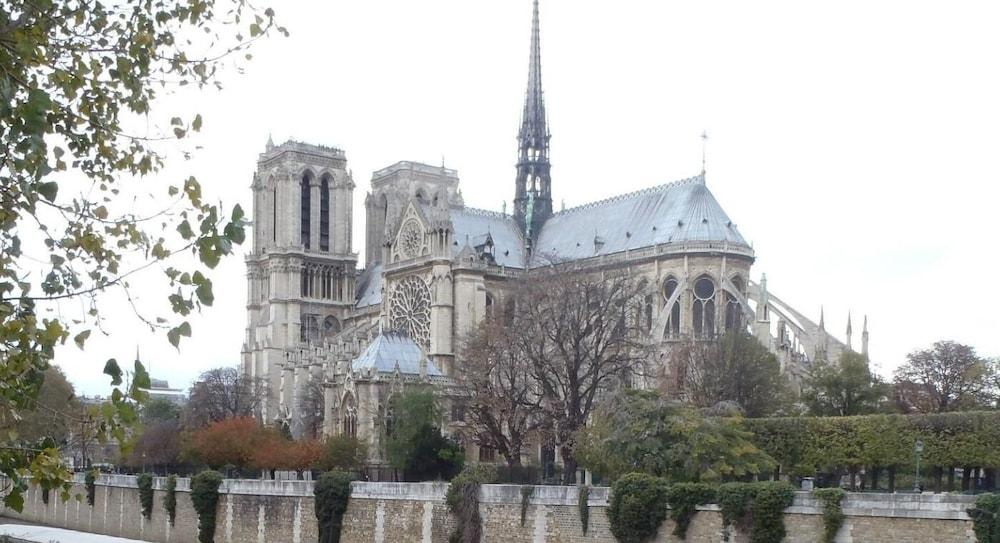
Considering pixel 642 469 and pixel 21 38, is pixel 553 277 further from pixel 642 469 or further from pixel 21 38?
pixel 21 38

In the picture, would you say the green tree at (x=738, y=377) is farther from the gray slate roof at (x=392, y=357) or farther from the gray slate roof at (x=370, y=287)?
the gray slate roof at (x=370, y=287)

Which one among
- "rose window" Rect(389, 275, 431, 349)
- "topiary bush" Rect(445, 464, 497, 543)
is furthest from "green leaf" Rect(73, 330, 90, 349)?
"rose window" Rect(389, 275, 431, 349)

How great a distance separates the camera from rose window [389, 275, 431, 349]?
3071 inches

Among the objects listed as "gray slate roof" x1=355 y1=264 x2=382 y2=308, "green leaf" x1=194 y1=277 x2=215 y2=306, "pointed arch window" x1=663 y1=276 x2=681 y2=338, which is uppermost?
"gray slate roof" x1=355 y1=264 x2=382 y2=308

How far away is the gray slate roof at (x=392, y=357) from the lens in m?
64.4

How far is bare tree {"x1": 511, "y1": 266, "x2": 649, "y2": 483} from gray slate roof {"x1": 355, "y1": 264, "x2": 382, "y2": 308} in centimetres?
3816

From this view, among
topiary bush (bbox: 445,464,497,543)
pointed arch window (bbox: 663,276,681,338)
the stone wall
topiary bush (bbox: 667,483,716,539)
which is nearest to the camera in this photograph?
the stone wall

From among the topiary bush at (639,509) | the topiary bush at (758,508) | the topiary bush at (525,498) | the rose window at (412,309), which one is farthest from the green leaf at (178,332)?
the rose window at (412,309)

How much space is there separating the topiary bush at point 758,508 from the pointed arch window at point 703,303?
3596 cm

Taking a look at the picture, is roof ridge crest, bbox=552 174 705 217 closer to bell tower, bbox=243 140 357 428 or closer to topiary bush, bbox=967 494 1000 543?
bell tower, bbox=243 140 357 428

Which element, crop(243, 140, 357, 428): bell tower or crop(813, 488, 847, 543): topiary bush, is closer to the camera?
crop(813, 488, 847, 543): topiary bush

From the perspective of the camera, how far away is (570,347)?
2136 inches

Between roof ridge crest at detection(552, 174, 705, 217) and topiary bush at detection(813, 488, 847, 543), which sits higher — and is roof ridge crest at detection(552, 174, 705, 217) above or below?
Answer: above

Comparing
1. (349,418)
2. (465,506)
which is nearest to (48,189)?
(465,506)
